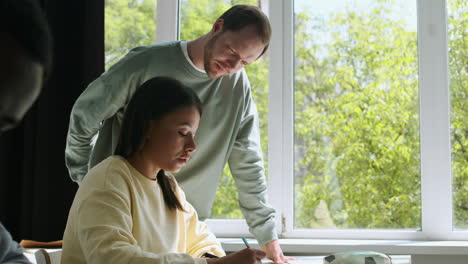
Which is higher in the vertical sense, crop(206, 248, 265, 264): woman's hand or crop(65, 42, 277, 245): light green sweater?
crop(65, 42, 277, 245): light green sweater

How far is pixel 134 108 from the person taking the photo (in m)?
1.23

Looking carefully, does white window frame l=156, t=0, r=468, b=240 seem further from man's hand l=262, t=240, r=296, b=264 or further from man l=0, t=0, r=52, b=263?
man l=0, t=0, r=52, b=263

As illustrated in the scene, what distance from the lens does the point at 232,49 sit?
1.43 m

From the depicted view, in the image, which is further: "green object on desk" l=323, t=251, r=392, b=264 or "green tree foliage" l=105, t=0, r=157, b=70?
"green tree foliage" l=105, t=0, r=157, b=70

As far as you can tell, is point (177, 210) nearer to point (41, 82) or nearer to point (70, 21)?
point (41, 82)

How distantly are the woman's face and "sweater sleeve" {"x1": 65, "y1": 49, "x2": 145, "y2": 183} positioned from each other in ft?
0.91

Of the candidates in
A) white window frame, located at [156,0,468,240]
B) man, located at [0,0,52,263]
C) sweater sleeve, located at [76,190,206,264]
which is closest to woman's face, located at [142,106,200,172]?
sweater sleeve, located at [76,190,206,264]

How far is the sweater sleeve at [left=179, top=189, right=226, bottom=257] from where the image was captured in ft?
4.50

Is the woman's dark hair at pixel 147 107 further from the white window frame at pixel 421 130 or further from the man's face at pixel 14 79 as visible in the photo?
the white window frame at pixel 421 130

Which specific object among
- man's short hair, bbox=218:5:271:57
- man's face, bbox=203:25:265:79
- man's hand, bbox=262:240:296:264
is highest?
man's short hair, bbox=218:5:271:57

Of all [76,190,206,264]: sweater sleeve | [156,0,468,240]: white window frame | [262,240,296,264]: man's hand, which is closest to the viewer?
[76,190,206,264]: sweater sleeve

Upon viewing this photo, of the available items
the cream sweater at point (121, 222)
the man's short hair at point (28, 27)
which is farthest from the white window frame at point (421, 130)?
the man's short hair at point (28, 27)

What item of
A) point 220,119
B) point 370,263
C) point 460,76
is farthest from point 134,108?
point 460,76

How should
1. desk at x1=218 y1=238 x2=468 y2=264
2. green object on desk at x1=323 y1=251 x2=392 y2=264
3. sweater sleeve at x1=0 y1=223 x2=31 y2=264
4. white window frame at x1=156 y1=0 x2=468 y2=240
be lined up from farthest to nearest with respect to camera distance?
white window frame at x1=156 y1=0 x2=468 y2=240 < desk at x1=218 y1=238 x2=468 y2=264 < green object on desk at x1=323 y1=251 x2=392 y2=264 < sweater sleeve at x1=0 y1=223 x2=31 y2=264
